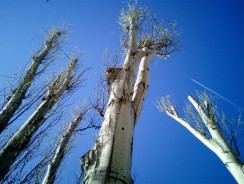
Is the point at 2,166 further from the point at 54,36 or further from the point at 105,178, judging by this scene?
the point at 54,36

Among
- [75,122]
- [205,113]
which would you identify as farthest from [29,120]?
[205,113]

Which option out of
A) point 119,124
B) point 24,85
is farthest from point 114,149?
point 24,85

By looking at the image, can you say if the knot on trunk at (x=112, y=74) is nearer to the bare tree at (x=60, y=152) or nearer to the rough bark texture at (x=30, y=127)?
the rough bark texture at (x=30, y=127)

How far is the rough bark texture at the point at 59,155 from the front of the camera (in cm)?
643

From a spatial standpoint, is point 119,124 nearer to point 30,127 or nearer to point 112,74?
point 112,74

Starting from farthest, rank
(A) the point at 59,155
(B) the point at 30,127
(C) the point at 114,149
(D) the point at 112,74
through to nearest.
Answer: (A) the point at 59,155 < (B) the point at 30,127 < (D) the point at 112,74 < (C) the point at 114,149

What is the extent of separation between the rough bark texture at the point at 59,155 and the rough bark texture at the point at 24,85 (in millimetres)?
1988

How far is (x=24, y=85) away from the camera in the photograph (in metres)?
6.61

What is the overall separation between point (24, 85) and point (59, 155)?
8.03 feet

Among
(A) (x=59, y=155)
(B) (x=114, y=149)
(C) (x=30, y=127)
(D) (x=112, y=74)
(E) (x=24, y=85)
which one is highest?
(E) (x=24, y=85)

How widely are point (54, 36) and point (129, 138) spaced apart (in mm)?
7428

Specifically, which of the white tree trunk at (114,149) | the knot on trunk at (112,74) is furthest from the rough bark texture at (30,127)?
the white tree trunk at (114,149)

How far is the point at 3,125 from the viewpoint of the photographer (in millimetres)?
5461

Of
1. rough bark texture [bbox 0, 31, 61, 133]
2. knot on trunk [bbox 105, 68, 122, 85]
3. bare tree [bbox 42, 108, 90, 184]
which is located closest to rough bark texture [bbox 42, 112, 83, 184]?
bare tree [bbox 42, 108, 90, 184]
